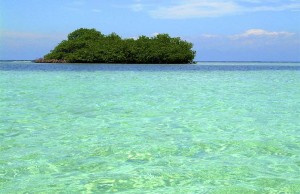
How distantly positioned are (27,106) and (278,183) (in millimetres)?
7425

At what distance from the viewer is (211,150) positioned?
564 cm

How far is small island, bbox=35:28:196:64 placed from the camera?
197 feet

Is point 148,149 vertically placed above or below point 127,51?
below

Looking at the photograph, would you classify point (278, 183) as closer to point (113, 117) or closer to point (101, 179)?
point (101, 179)

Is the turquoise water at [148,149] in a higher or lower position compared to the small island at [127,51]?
lower

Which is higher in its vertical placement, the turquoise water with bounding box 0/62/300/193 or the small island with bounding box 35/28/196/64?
the small island with bounding box 35/28/196/64

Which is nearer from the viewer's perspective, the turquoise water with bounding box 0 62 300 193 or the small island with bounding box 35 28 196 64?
the turquoise water with bounding box 0 62 300 193

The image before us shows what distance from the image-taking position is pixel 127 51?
60344 mm

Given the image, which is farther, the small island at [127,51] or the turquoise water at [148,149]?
the small island at [127,51]

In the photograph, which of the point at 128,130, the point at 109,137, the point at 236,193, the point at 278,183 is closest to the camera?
the point at 236,193

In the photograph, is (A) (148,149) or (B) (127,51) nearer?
(A) (148,149)

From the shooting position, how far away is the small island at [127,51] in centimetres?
5991

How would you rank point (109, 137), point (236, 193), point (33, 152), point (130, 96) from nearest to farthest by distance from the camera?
point (236, 193)
point (33, 152)
point (109, 137)
point (130, 96)

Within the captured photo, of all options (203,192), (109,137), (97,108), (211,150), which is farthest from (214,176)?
(97,108)
